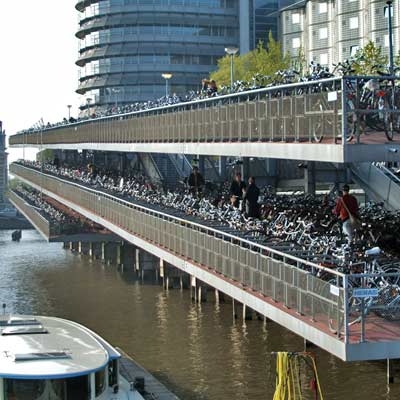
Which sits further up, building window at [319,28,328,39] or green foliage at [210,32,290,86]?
building window at [319,28,328,39]

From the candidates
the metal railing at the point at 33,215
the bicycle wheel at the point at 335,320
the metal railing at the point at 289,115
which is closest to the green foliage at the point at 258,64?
the metal railing at the point at 33,215

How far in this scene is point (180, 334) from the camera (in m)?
32.2

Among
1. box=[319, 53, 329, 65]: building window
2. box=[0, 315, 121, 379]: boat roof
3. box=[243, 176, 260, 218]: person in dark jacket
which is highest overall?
box=[319, 53, 329, 65]: building window

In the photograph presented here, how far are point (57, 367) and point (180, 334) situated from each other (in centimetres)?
1497

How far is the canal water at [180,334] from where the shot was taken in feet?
79.9

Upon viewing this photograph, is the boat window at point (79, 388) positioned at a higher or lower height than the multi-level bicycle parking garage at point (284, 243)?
lower

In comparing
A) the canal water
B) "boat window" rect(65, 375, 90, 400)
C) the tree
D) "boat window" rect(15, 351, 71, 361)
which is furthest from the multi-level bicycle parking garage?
the tree

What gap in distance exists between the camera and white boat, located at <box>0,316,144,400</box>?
56.0 ft

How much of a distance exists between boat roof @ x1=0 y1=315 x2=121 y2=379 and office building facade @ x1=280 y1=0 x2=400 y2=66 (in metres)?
65.7

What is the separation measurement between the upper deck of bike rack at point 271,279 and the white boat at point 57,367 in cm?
339

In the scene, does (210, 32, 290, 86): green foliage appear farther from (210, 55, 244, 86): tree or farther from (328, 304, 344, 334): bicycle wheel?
(328, 304, 344, 334): bicycle wheel

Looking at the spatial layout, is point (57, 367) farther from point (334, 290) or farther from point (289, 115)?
point (289, 115)

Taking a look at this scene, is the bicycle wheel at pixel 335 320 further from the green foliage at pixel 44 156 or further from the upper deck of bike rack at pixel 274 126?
the green foliage at pixel 44 156

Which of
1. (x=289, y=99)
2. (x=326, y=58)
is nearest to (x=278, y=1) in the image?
(x=326, y=58)
